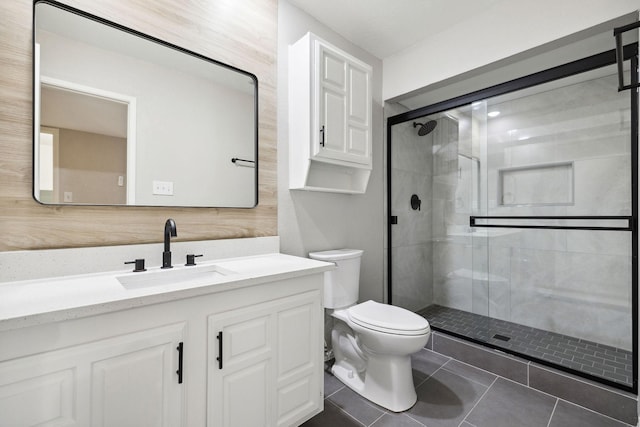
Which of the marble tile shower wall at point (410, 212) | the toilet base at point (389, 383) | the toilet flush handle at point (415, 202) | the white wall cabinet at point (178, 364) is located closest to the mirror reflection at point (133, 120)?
the white wall cabinet at point (178, 364)

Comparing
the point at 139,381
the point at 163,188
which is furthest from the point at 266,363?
the point at 163,188

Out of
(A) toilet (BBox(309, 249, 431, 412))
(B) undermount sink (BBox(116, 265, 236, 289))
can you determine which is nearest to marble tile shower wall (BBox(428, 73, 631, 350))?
(A) toilet (BBox(309, 249, 431, 412))

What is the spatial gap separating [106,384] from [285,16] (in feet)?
7.07

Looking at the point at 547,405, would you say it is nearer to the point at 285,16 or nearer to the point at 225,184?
the point at 225,184

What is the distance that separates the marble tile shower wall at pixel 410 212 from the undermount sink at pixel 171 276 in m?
1.73

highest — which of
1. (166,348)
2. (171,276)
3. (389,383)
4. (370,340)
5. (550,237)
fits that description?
(550,237)

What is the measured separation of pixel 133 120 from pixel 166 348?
3.40ft

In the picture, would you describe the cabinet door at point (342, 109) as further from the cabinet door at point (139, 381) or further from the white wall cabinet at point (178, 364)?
the cabinet door at point (139, 381)

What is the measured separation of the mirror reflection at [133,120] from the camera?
119 cm

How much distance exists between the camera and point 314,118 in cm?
180

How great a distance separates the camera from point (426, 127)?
261 centimetres

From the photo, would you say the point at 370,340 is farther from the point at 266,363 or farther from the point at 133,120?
the point at 133,120

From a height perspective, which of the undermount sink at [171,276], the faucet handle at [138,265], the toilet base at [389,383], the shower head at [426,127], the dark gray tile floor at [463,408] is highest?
the shower head at [426,127]

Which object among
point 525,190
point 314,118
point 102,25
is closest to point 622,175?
point 525,190
